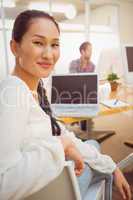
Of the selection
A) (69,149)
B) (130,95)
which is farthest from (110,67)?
(69,149)

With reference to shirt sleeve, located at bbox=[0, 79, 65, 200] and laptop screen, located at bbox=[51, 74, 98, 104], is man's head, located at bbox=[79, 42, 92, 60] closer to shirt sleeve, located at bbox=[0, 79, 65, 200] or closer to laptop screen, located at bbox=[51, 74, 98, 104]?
laptop screen, located at bbox=[51, 74, 98, 104]

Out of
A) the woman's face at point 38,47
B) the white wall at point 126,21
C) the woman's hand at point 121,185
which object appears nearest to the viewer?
the woman's face at point 38,47

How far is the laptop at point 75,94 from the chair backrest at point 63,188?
3.86ft

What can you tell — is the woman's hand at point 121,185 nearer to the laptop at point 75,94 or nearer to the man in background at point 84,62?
the laptop at point 75,94

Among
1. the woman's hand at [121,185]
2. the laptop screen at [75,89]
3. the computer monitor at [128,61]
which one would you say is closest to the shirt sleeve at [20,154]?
the woman's hand at [121,185]

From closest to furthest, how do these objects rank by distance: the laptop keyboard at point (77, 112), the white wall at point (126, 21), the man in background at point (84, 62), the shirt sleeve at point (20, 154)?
the shirt sleeve at point (20, 154)
the laptop keyboard at point (77, 112)
the man in background at point (84, 62)
the white wall at point (126, 21)

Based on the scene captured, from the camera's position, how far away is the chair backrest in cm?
72

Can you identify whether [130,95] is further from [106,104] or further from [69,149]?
[69,149]

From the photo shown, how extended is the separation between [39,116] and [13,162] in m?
0.17

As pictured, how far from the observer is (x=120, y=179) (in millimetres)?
1204

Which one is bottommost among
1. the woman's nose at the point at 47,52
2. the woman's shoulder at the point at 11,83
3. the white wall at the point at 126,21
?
the woman's shoulder at the point at 11,83

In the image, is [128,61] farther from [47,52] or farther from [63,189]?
[63,189]

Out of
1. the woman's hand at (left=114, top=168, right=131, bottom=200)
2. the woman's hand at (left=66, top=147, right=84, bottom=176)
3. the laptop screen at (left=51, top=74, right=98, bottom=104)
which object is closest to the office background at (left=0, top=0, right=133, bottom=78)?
the laptop screen at (left=51, top=74, right=98, bottom=104)

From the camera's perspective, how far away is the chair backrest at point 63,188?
72 cm
